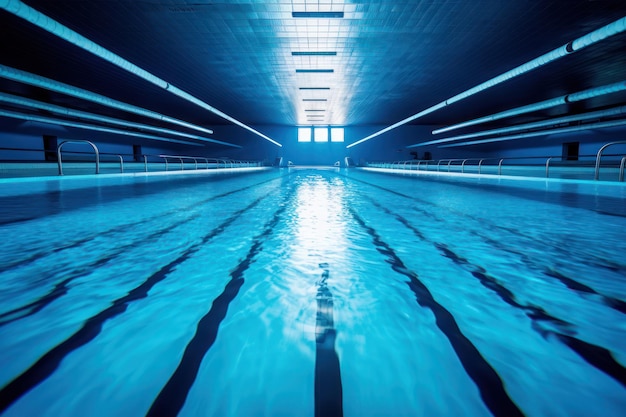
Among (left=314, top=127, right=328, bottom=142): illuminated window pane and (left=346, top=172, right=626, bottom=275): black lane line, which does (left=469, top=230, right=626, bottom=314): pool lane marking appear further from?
(left=314, top=127, right=328, bottom=142): illuminated window pane

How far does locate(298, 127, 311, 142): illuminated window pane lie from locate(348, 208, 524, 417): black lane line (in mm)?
24333

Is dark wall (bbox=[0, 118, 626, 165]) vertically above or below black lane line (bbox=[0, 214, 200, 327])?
above

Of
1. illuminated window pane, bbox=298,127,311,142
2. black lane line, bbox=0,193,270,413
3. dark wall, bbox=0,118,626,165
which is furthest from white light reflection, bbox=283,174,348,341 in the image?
illuminated window pane, bbox=298,127,311,142

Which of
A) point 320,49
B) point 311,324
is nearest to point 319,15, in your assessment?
point 320,49

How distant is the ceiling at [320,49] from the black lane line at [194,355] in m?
6.97

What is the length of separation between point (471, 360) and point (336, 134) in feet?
82.2

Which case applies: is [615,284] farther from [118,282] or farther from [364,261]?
[118,282]

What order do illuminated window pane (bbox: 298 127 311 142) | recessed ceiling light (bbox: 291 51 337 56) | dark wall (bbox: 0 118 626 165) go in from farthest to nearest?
1. illuminated window pane (bbox: 298 127 311 142)
2. dark wall (bbox: 0 118 626 165)
3. recessed ceiling light (bbox: 291 51 337 56)

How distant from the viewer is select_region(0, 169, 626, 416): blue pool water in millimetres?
631

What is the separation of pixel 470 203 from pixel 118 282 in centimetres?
359

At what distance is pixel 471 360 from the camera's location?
29.6 inches

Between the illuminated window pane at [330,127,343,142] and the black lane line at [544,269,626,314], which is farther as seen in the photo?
the illuminated window pane at [330,127,343,142]

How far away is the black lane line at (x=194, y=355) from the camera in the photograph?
0.60 meters

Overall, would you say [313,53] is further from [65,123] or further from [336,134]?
[336,134]
